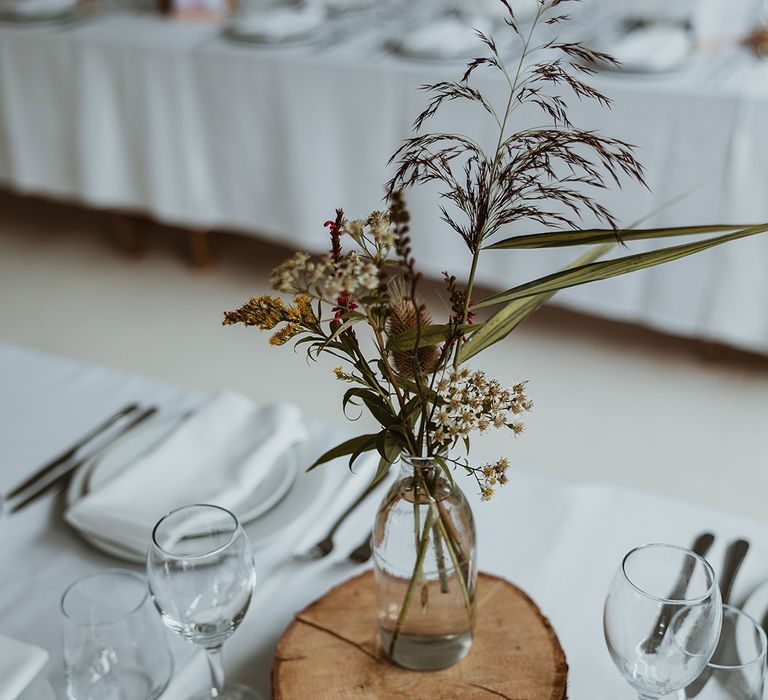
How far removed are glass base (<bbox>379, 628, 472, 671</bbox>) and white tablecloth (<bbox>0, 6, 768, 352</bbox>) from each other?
1751 mm

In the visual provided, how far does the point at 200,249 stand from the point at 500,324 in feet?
8.75

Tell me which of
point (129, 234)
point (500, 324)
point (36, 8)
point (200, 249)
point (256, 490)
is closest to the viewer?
point (500, 324)

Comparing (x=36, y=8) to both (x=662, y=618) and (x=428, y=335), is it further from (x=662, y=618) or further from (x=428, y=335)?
(x=662, y=618)

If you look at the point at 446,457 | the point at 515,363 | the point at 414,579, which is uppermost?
the point at 446,457

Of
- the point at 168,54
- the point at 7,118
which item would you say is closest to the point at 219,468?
the point at 168,54

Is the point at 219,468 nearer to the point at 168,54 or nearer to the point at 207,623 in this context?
the point at 207,623

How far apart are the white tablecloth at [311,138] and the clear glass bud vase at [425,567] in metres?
1.76

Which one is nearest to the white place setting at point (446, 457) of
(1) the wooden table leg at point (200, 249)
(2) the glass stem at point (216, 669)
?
(2) the glass stem at point (216, 669)

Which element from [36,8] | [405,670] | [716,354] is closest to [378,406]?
[405,670]

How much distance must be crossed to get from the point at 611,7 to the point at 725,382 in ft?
3.63

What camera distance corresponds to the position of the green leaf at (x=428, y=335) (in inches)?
27.2

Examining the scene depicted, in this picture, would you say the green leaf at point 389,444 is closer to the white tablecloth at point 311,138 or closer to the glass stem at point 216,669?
the glass stem at point 216,669

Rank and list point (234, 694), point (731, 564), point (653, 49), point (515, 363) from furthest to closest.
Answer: point (515, 363)
point (653, 49)
point (731, 564)
point (234, 694)

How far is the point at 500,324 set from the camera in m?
0.75
